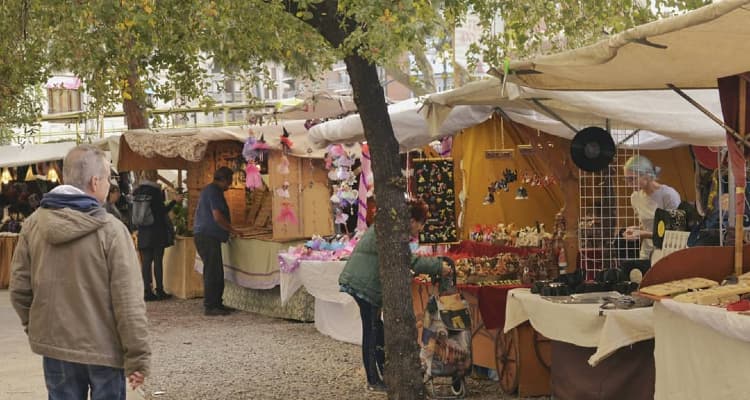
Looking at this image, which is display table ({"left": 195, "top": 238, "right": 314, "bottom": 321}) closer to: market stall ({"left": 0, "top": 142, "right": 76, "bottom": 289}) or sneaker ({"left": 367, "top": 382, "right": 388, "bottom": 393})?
sneaker ({"left": 367, "top": 382, "right": 388, "bottom": 393})

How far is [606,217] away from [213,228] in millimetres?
5746

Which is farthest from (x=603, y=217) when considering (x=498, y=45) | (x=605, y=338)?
(x=605, y=338)

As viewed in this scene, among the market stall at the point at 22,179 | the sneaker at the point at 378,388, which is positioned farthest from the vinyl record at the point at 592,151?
the market stall at the point at 22,179

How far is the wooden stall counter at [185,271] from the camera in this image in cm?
1627

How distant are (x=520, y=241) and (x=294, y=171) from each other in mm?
4539

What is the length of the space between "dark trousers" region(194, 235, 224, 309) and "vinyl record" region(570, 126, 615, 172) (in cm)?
634

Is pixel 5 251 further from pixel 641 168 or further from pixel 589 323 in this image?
pixel 589 323

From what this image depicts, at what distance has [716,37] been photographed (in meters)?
5.37

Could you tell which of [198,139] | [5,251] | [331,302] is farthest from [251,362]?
[5,251]

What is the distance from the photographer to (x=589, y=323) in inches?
271

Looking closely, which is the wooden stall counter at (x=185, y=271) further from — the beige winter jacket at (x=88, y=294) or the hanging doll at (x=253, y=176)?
the beige winter jacket at (x=88, y=294)

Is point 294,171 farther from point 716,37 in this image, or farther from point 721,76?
point 716,37

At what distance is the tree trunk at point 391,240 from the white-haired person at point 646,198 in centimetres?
218

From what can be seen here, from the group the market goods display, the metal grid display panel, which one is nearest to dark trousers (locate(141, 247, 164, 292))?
the metal grid display panel
